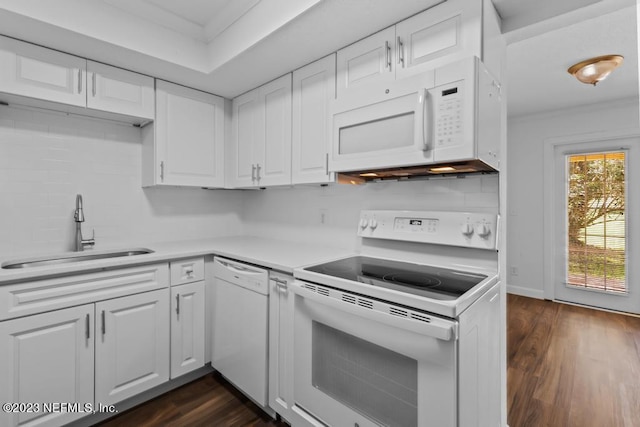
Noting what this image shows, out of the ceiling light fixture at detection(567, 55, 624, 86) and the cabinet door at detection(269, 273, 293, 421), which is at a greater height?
the ceiling light fixture at detection(567, 55, 624, 86)

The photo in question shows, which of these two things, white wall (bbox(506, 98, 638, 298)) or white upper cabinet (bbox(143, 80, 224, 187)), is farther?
white wall (bbox(506, 98, 638, 298))

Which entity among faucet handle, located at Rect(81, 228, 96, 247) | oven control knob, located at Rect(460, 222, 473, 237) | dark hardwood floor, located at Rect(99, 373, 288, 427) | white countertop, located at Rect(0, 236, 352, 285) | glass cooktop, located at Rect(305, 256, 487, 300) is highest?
oven control knob, located at Rect(460, 222, 473, 237)

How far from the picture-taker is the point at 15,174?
6.20 ft

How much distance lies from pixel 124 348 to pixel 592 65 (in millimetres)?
3794

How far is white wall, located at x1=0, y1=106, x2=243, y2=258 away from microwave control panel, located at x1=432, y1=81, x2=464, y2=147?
2183 mm

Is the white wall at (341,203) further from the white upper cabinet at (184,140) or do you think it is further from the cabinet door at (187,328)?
the cabinet door at (187,328)

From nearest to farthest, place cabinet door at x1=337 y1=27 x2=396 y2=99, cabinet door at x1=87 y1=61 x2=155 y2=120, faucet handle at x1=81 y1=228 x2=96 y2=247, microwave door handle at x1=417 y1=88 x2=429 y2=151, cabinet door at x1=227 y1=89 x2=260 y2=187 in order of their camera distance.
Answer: microwave door handle at x1=417 y1=88 x2=429 y2=151 → cabinet door at x1=337 y1=27 x2=396 y2=99 → cabinet door at x1=87 y1=61 x2=155 y2=120 → faucet handle at x1=81 y1=228 x2=96 y2=247 → cabinet door at x1=227 y1=89 x2=260 y2=187

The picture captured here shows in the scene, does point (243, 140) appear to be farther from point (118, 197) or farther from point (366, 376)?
point (366, 376)

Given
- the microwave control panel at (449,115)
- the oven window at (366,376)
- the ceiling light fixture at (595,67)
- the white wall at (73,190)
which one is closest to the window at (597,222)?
the ceiling light fixture at (595,67)

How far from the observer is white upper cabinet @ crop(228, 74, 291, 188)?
7.13 feet

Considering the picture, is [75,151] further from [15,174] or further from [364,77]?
[364,77]

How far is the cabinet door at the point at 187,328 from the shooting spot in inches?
78.2

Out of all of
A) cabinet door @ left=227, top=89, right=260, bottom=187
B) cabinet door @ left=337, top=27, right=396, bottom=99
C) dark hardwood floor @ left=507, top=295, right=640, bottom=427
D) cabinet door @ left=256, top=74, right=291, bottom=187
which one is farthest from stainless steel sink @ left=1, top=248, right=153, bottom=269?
dark hardwood floor @ left=507, top=295, right=640, bottom=427

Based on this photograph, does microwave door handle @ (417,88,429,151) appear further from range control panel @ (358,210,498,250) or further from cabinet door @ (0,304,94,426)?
cabinet door @ (0,304,94,426)
